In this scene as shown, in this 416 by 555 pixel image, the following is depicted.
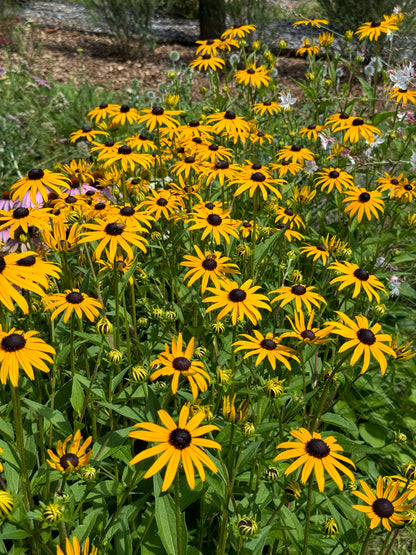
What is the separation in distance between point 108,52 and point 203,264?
8214 mm

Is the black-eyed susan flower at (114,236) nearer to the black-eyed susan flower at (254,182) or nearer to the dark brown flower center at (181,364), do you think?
the dark brown flower center at (181,364)

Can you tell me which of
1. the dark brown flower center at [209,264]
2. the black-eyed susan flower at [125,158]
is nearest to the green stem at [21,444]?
the dark brown flower center at [209,264]

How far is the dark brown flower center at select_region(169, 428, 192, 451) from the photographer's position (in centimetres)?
120

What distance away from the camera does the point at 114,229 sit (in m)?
1.84

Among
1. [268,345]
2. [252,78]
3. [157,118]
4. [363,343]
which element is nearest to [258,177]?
[157,118]

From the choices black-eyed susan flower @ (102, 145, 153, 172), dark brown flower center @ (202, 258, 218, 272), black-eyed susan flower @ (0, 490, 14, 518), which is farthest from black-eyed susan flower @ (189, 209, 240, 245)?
black-eyed susan flower @ (0, 490, 14, 518)

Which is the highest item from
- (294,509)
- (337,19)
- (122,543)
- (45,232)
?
(337,19)

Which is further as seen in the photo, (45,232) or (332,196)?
(332,196)

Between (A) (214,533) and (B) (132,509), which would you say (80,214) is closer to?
A: (B) (132,509)

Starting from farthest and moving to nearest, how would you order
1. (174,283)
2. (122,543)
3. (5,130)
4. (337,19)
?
(337,19)
(5,130)
(174,283)
(122,543)

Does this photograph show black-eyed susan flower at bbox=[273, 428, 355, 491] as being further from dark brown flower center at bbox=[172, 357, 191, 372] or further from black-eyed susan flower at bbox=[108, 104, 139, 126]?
black-eyed susan flower at bbox=[108, 104, 139, 126]

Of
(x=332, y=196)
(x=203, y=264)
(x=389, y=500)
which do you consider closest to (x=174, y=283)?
(x=203, y=264)

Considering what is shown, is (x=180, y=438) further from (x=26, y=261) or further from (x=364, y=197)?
(x=364, y=197)

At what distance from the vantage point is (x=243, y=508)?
5.46 feet
